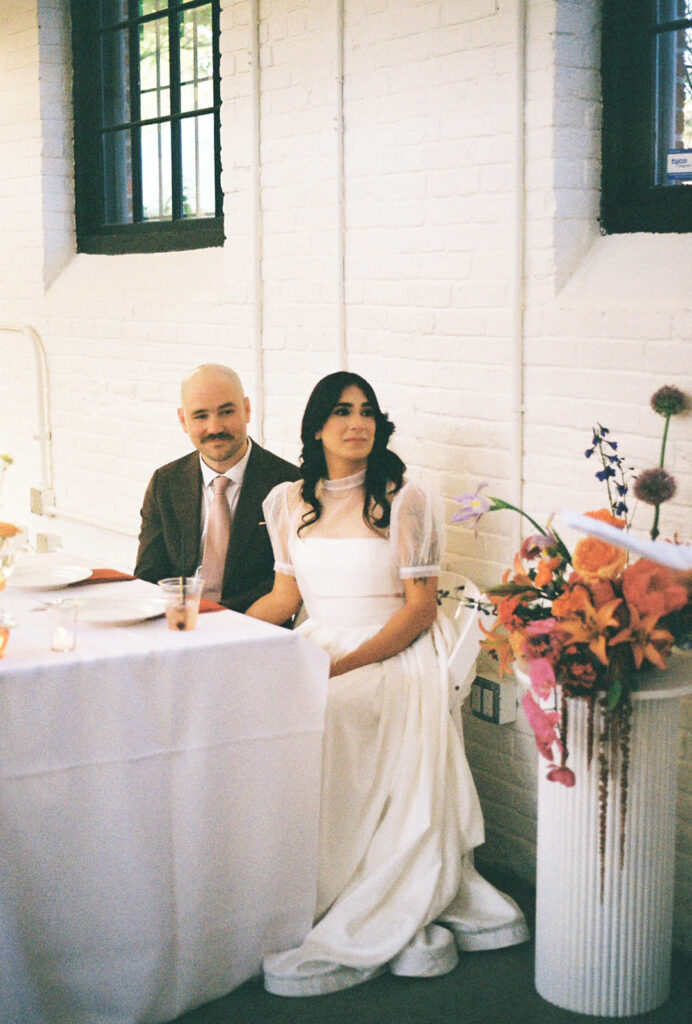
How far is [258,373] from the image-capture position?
14.0 feet

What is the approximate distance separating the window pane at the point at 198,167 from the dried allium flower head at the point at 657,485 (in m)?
2.51

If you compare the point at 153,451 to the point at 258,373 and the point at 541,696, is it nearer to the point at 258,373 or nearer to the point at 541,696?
the point at 258,373

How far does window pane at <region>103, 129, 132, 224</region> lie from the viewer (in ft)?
17.8

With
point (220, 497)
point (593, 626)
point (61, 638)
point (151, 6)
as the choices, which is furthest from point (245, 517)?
point (151, 6)

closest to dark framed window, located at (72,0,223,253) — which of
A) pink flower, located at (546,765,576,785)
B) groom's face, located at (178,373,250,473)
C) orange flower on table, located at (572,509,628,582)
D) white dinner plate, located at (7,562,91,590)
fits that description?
groom's face, located at (178,373,250,473)

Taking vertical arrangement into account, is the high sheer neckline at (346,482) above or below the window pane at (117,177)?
below

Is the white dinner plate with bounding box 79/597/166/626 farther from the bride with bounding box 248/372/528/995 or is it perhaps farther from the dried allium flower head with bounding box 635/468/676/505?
the dried allium flower head with bounding box 635/468/676/505

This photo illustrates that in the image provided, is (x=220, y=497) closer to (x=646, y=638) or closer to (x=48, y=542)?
(x=646, y=638)

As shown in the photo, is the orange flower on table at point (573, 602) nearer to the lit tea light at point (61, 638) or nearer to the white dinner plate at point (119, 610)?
the white dinner plate at point (119, 610)

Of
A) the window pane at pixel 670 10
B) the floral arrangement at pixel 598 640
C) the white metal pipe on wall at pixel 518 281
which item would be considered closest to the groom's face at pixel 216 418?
the white metal pipe on wall at pixel 518 281

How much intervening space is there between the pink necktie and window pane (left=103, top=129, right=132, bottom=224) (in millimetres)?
2200

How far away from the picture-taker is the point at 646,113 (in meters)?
3.20

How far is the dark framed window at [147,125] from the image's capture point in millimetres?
4812

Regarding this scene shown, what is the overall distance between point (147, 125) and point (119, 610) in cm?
306
